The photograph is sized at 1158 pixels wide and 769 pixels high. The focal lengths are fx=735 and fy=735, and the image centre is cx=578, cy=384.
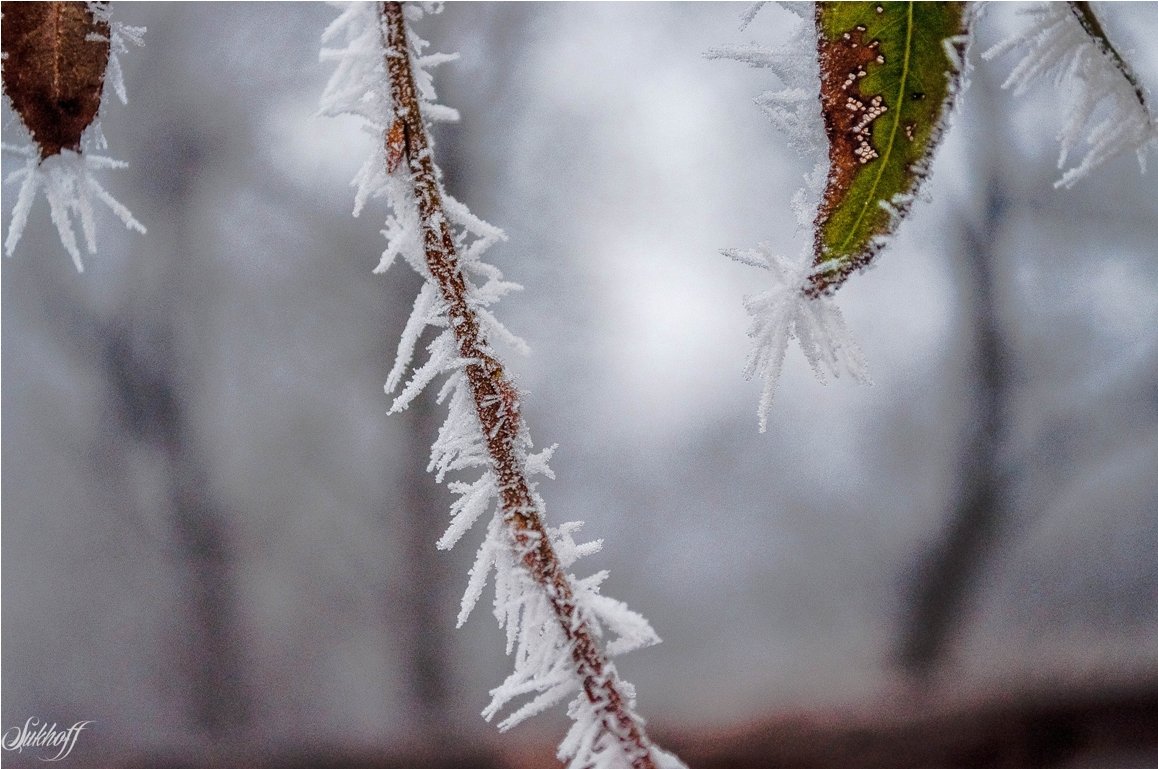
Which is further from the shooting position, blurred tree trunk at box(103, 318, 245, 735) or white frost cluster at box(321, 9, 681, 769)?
blurred tree trunk at box(103, 318, 245, 735)

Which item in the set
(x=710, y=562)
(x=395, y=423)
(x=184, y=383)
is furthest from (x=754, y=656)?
(x=184, y=383)

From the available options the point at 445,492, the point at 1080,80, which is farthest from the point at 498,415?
the point at 445,492

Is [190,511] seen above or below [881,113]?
above

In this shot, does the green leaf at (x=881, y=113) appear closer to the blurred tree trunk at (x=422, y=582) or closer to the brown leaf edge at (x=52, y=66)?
the brown leaf edge at (x=52, y=66)

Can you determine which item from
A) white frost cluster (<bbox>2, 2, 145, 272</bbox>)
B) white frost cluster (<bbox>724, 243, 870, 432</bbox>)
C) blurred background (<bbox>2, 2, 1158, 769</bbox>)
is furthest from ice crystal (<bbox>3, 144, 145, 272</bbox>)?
blurred background (<bbox>2, 2, 1158, 769</bbox>)

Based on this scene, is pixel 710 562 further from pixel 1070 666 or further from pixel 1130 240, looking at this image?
pixel 1130 240

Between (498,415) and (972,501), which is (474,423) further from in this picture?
(972,501)

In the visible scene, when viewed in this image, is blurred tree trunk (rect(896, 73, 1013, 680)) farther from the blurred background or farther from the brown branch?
the brown branch
